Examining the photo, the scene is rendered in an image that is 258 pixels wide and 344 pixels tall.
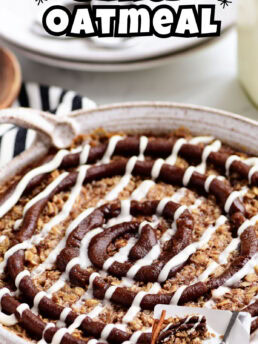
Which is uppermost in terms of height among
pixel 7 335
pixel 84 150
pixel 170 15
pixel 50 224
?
pixel 170 15

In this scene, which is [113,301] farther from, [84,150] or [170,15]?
[170,15]

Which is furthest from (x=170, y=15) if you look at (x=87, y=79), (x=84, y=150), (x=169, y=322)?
(x=169, y=322)

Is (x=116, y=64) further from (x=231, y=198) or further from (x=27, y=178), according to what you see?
(x=231, y=198)

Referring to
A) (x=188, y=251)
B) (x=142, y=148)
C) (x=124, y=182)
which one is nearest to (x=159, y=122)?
(x=142, y=148)

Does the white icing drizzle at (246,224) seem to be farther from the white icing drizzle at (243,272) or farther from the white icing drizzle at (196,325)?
the white icing drizzle at (196,325)

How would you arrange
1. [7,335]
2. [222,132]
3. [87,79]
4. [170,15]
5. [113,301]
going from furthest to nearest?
[87,79]
[170,15]
[222,132]
[113,301]
[7,335]
